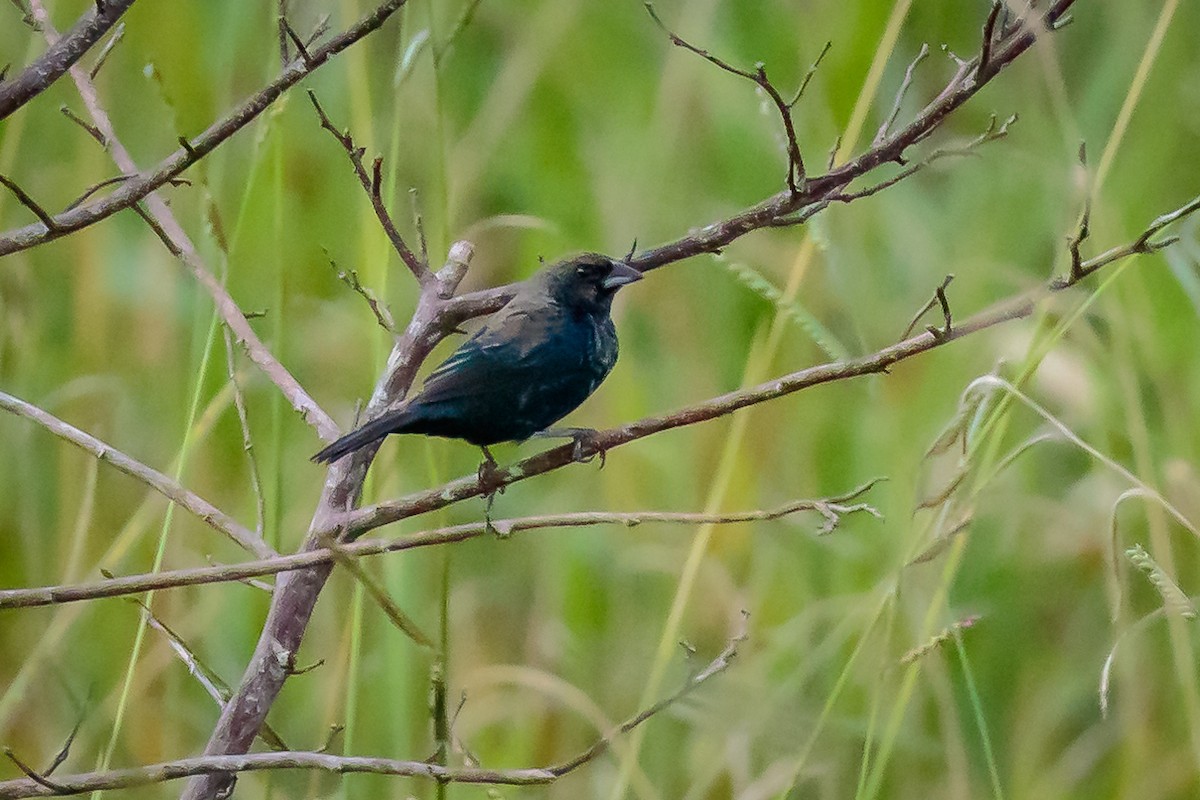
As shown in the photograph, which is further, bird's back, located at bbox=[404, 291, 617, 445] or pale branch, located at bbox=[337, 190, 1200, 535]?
bird's back, located at bbox=[404, 291, 617, 445]

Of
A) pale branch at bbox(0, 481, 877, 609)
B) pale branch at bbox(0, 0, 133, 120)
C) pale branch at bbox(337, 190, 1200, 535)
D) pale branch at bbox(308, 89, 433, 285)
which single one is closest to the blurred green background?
pale branch at bbox(308, 89, 433, 285)

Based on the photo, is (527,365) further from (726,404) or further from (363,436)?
(726,404)

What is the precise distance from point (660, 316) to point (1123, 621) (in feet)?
2.60

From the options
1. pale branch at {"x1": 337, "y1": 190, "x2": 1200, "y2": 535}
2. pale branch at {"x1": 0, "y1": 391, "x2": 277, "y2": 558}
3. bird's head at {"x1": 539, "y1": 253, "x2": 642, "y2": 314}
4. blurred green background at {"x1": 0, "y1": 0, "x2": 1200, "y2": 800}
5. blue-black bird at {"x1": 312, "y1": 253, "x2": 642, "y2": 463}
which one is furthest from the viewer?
blurred green background at {"x1": 0, "y1": 0, "x2": 1200, "y2": 800}

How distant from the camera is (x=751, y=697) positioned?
174 centimetres

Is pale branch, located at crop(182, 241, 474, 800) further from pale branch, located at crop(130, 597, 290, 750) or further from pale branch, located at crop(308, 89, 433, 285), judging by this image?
pale branch, located at crop(308, 89, 433, 285)

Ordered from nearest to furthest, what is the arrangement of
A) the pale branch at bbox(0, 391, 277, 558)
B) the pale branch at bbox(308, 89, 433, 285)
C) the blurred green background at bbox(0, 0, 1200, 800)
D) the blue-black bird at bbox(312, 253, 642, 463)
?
the pale branch at bbox(0, 391, 277, 558)
the pale branch at bbox(308, 89, 433, 285)
the blue-black bird at bbox(312, 253, 642, 463)
the blurred green background at bbox(0, 0, 1200, 800)

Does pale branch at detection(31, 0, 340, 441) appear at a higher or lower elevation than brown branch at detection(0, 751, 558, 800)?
higher

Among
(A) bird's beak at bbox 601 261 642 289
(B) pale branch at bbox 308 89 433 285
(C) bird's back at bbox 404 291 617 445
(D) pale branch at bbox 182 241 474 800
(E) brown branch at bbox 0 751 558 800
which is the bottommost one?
(E) brown branch at bbox 0 751 558 800

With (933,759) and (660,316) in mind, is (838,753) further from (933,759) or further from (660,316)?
(660,316)

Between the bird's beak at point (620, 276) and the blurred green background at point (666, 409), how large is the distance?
175 mm

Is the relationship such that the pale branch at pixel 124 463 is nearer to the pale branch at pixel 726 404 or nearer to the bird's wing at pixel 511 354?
the pale branch at pixel 726 404

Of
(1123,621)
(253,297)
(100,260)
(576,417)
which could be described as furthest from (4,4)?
(1123,621)

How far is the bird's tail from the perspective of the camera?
1.23m
